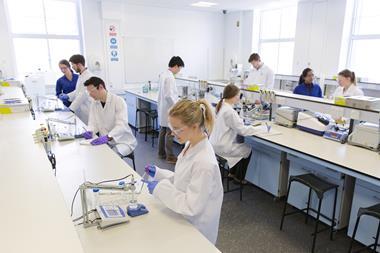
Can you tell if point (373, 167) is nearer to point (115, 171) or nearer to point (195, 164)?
point (195, 164)

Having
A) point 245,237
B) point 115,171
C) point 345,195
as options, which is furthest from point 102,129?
point 345,195

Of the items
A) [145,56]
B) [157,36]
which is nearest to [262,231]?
[145,56]

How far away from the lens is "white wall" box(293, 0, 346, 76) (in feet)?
17.1

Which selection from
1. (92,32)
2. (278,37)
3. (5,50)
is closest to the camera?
(5,50)

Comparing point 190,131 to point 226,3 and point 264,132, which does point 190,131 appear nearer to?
point 264,132

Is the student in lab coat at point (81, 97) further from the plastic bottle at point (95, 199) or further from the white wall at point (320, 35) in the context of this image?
the white wall at point (320, 35)

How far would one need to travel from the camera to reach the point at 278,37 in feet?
21.9

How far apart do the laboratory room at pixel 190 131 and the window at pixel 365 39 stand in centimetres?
2

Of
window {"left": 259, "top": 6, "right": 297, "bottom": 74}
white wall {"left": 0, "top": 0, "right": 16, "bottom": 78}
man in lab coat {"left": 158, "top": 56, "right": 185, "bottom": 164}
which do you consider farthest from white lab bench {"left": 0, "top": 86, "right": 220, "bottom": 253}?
window {"left": 259, "top": 6, "right": 297, "bottom": 74}

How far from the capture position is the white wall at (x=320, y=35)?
5.21m

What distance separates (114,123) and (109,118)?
7cm

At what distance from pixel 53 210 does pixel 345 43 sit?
19.0 ft

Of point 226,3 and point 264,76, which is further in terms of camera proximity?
point 226,3

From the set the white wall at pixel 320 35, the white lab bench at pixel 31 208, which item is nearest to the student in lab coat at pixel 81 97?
the white lab bench at pixel 31 208
